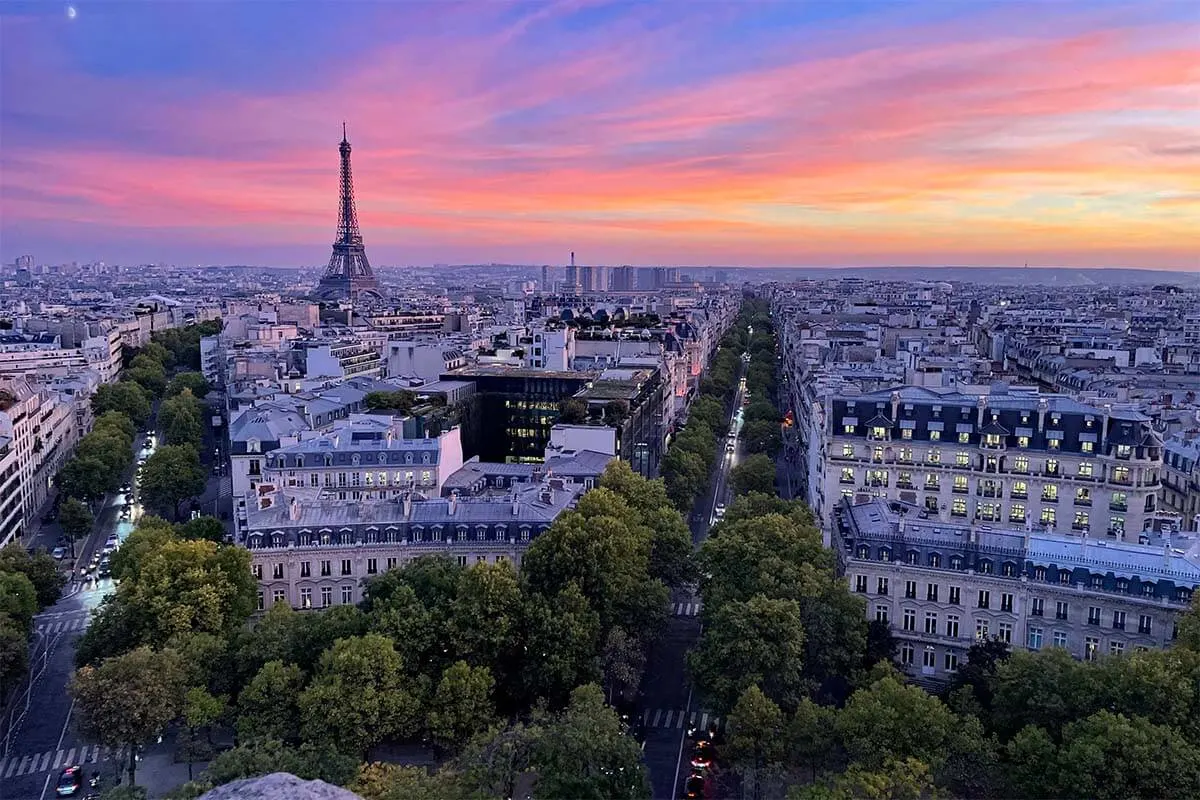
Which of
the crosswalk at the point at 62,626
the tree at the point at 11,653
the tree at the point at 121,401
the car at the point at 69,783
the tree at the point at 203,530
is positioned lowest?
the car at the point at 69,783

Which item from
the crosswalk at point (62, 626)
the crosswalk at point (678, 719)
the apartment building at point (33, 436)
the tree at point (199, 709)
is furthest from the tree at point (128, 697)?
the apartment building at point (33, 436)

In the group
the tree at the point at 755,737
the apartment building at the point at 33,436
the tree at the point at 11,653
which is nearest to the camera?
the tree at the point at 755,737

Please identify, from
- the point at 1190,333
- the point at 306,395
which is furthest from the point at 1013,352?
the point at 306,395

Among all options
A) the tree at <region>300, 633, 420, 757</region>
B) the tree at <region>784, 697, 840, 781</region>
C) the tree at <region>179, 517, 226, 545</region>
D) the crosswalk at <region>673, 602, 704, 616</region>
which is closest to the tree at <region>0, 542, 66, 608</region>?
the tree at <region>179, 517, 226, 545</region>

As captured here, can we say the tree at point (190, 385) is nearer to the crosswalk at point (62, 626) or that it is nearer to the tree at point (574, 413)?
the crosswalk at point (62, 626)

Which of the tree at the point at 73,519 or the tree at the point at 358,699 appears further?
the tree at the point at 73,519

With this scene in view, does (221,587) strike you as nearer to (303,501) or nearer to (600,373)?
(303,501)

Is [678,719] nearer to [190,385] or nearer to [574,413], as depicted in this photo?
[574,413]
